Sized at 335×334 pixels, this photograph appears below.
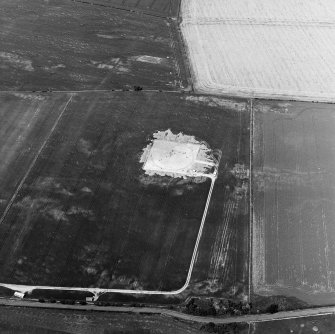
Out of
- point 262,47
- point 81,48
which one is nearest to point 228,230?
point 262,47

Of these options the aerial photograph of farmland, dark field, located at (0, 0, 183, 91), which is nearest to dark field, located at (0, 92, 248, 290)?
the aerial photograph of farmland

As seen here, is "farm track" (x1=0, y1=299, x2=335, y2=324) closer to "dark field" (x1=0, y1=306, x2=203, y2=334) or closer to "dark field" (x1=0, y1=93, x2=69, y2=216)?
"dark field" (x1=0, y1=306, x2=203, y2=334)

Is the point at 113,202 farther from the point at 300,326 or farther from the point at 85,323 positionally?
the point at 300,326

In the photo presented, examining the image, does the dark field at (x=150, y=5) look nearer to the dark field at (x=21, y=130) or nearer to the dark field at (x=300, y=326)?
the dark field at (x=21, y=130)

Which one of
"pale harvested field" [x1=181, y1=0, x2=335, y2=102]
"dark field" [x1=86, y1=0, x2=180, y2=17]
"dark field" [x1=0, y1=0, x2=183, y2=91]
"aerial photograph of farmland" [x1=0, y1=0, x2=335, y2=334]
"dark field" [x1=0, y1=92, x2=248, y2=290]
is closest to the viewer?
"aerial photograph of farmland" [x1=0, y1=0, x2=335, y2=334]

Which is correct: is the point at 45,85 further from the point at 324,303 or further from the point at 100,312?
the point at 324,303

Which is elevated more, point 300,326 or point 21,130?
point 21,130
